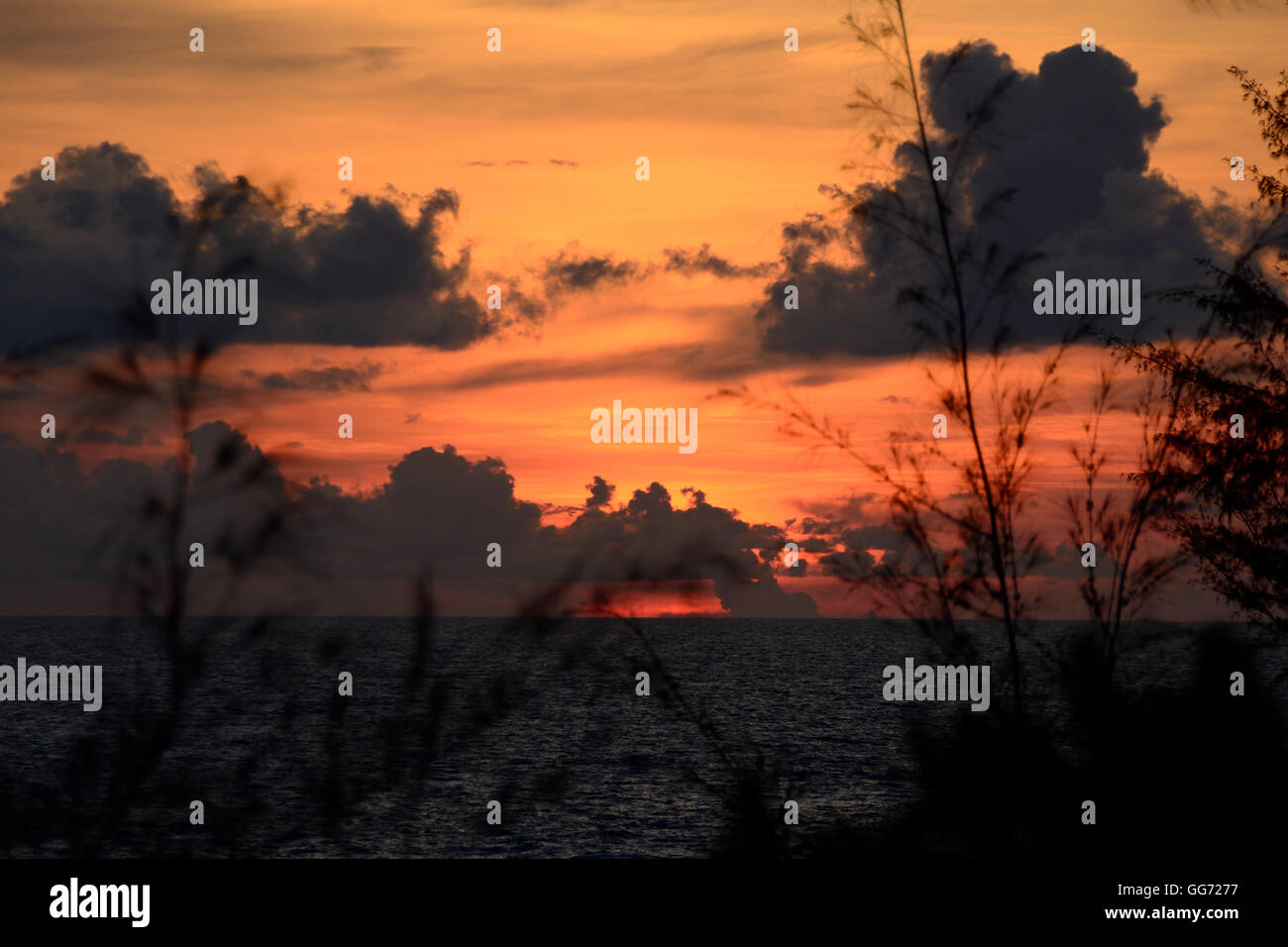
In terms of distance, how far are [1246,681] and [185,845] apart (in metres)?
9.88

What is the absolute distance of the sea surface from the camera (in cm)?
569

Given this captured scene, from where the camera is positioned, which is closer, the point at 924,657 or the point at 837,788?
the point at 924,657

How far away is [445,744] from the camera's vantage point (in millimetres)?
5445

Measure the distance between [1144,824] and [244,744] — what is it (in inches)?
1999

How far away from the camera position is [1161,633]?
633cm

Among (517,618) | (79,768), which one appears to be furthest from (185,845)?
(517,618)

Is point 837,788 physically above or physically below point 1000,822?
below

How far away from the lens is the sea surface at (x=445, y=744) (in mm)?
5691

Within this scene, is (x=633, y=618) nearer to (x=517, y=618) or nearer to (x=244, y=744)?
(x=517, y=618)
